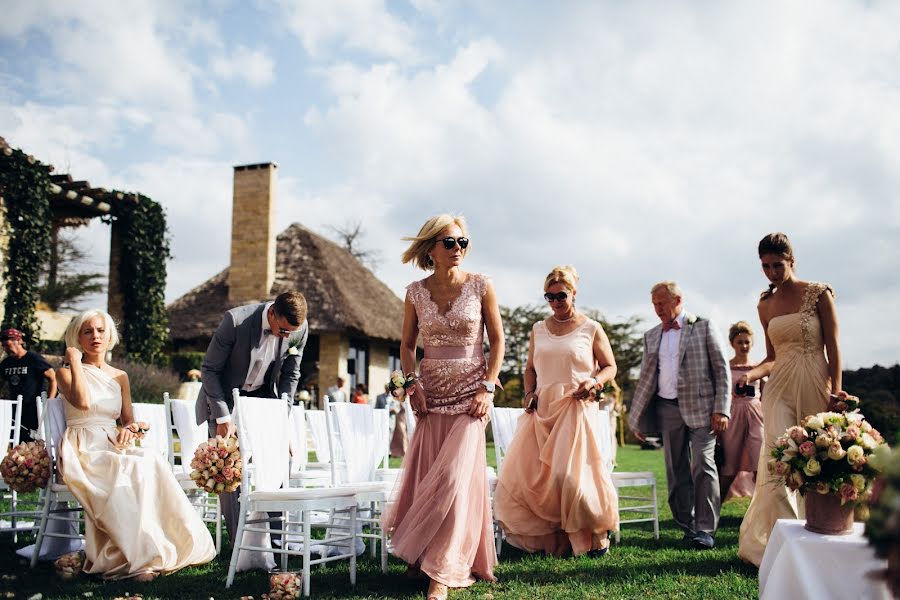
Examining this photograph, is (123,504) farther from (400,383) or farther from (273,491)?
(400,383)

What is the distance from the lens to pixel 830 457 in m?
3.41

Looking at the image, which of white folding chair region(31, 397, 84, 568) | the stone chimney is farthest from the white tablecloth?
the stone chimney

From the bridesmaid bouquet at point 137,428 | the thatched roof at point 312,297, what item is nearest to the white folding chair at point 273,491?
the bridesmaid bouquet at point 137,428

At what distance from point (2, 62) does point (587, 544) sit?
1389cm

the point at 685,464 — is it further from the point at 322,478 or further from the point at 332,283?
the point at 332,283

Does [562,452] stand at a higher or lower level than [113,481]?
higher

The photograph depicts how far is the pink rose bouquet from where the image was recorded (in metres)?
3.35

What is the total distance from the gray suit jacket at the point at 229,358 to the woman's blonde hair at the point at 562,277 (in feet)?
6.86

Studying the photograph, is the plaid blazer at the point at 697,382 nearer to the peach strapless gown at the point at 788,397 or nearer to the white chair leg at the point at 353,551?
the peach strapless gown at the point at 788,397

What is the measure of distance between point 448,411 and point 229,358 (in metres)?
2.09

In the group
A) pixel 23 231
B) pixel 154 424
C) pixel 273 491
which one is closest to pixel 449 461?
pixel 273 491

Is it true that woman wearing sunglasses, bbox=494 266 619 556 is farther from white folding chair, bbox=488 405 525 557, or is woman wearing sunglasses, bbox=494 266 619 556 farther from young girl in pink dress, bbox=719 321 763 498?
young girl in pink dress, bbox=719 321 763 498

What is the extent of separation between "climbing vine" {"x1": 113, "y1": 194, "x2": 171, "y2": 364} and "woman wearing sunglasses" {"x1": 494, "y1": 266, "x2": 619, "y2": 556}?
16498 millimetres

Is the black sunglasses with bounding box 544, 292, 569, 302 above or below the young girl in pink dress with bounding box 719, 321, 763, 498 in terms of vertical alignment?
above
